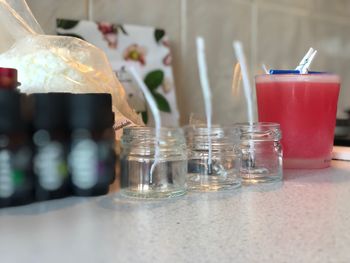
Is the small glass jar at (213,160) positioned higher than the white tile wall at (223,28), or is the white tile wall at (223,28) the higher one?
the white tile wall at (223,28)

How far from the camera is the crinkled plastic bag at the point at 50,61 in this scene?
20.4 inches

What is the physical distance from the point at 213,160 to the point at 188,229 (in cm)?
16

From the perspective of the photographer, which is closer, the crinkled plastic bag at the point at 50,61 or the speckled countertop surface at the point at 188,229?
the speckled countertop surface at the point at 188,229

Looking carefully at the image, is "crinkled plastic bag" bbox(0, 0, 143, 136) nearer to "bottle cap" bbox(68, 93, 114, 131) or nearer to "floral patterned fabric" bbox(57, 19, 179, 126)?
"bottle cap" bbox(68, 93, 114, 131)

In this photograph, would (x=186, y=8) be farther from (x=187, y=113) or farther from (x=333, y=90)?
(x=333, y=90)

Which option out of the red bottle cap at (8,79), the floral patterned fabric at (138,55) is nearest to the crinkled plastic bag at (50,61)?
the red bottle cap at (8,79)

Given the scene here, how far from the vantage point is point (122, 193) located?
0.47 m

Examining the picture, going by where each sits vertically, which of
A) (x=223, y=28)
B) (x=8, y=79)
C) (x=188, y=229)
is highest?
(x=223, y=28)

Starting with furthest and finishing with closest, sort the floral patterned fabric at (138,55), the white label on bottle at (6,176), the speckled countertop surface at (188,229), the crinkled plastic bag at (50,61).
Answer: the floral patterned fabric at (138,55), the crinkled plastic bag at (50,61), the white label on bottle at (6,176), the speckled countertop surface at (188,229)

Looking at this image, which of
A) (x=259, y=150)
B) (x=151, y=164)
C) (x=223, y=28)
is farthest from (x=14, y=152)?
(x=223, y=28)

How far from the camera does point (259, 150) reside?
55cm

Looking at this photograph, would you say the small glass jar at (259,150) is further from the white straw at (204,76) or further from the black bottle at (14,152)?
the black bottle at (14,152)

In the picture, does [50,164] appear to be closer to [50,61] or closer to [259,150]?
[50,61]

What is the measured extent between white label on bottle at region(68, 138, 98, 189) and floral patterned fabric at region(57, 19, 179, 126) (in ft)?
1.43
